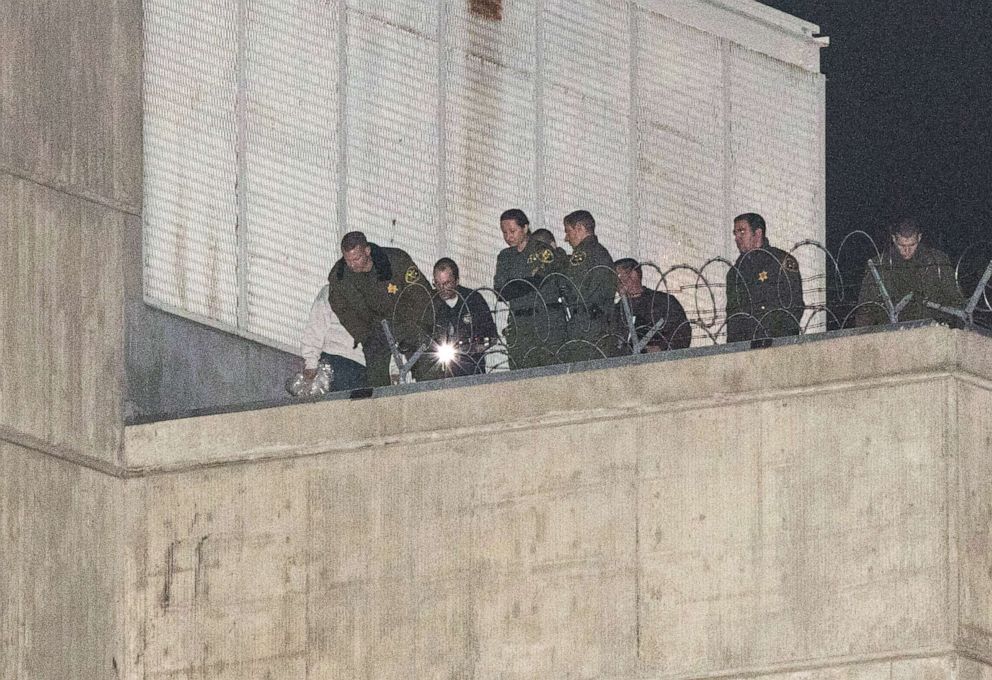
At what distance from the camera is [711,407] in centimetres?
1850

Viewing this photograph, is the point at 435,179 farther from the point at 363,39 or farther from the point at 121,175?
the point at 121,175

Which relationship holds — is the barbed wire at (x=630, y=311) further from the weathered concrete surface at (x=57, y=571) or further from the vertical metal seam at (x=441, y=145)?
the vertical metal seam at (x=441, y=145)

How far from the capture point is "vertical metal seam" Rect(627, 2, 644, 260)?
26.9 m

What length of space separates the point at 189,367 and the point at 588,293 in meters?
3.75

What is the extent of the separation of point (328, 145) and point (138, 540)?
483 centimetres

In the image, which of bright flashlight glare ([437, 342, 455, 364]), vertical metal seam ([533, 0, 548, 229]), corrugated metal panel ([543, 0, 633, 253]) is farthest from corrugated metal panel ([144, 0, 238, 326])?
corrugated metal panel ([543, 0, 633, 253])

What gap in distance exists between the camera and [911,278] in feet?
61.4

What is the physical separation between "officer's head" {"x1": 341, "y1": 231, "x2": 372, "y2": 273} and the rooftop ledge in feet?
3.47

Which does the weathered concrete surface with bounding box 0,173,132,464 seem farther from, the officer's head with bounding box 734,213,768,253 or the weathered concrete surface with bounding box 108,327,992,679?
the officer's head with bounding box 734,213,768,253

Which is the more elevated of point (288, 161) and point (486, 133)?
point (486, 133)

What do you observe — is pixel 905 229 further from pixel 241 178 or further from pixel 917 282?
pixel 241 178

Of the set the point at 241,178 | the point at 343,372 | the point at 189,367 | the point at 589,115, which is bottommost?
the point at 343,372

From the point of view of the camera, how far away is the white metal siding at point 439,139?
22391mm

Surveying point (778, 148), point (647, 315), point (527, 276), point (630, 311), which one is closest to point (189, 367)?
point (527, 276)
